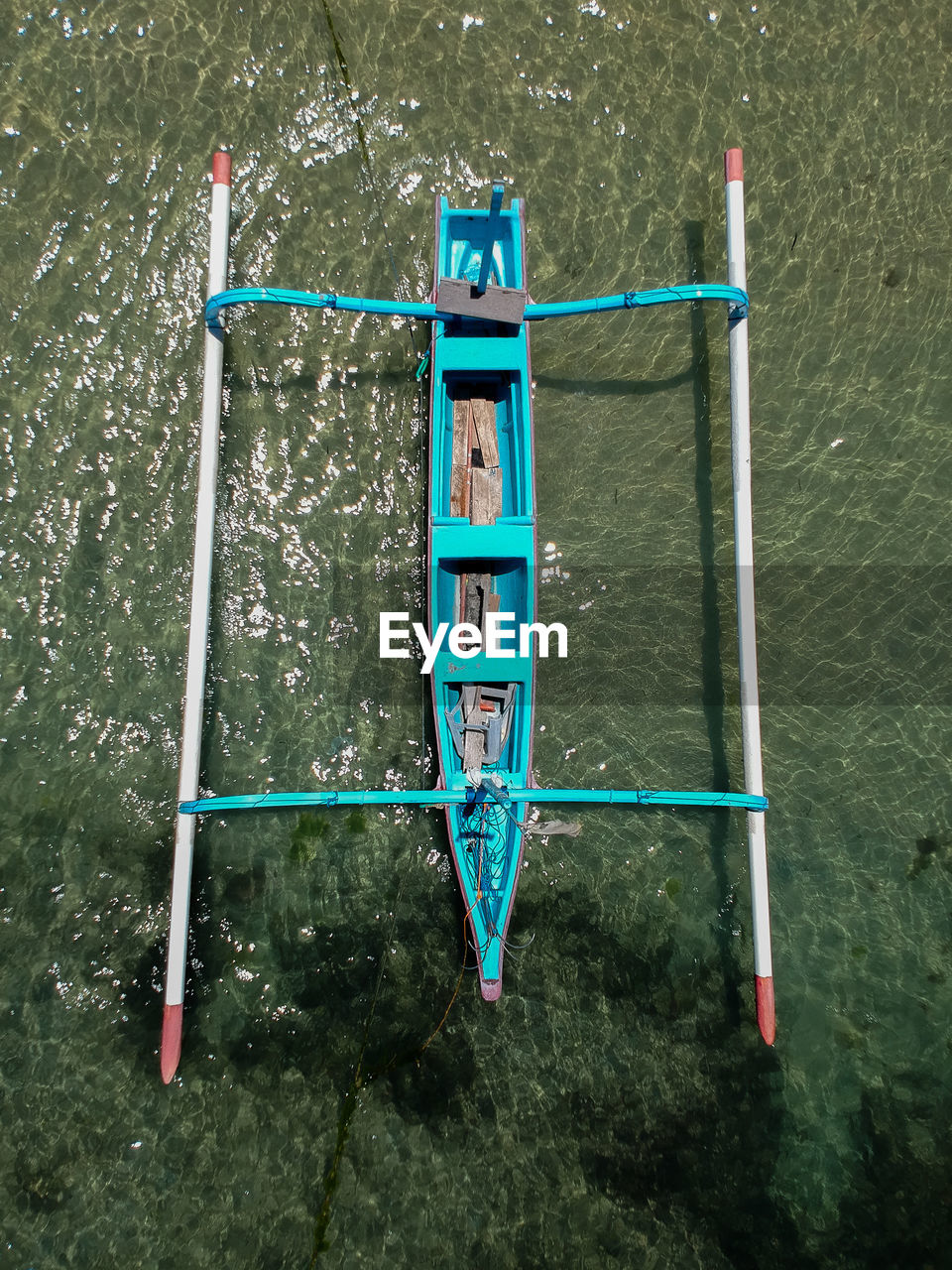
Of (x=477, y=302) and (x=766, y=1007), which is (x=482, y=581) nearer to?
(x=477, y=302)

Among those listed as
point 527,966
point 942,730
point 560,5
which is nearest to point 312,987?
point 527,966

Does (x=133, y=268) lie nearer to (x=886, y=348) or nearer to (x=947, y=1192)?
(x=886, y=348)

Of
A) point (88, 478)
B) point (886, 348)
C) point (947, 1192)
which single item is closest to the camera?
point (947, 1192)

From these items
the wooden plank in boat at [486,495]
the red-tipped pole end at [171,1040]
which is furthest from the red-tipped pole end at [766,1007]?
the red-tipped pole end at [171,1040]

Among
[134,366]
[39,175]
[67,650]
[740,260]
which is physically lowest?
[67,650]

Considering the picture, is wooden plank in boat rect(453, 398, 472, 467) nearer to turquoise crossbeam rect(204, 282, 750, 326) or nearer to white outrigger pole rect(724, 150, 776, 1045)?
turquoise crossbeam rect(204, 282, 750, 326)

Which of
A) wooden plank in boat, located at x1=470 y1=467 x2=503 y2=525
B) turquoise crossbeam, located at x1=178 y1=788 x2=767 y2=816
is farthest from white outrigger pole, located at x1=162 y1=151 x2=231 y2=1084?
wooden plank in boat, located at x1=470 y1=467 x2=503 y2=525

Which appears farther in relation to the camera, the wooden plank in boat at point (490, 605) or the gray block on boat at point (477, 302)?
the wooden plank in boat at point (490, 605)

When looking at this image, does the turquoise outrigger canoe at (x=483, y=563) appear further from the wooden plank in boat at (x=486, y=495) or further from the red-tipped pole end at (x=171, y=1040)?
the red-tipped pole end at (x=171, y=1040)
